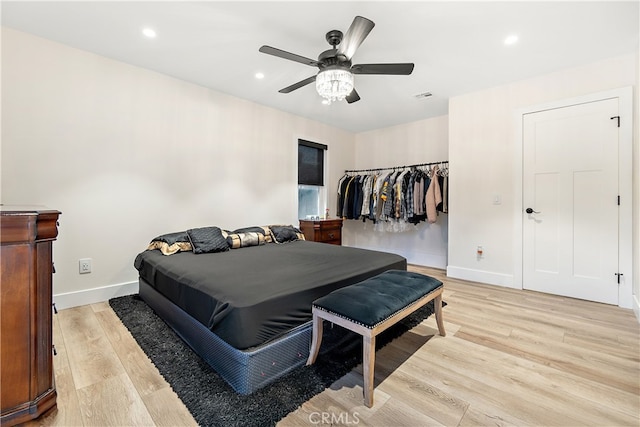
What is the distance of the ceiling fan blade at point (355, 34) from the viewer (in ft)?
5.80

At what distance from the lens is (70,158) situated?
8.61 feet

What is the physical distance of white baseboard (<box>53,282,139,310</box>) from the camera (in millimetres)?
2605

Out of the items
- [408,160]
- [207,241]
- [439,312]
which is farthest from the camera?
[408,160]

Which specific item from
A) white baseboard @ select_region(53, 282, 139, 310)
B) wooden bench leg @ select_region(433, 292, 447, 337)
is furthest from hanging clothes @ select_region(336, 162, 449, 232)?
white baseboard @ select_region(53, 282, 139, 310)

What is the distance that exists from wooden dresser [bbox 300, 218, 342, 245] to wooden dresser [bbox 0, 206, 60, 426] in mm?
3462

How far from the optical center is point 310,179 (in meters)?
5.03

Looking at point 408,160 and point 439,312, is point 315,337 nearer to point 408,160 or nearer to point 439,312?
point 439,312

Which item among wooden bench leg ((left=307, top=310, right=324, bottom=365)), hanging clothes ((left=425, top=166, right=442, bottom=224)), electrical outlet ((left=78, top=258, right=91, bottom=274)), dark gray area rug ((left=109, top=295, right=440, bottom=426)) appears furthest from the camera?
hanging clothes ((left=425, top=166, right=442, bottom=224))

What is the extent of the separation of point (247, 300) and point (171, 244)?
5.71 feet

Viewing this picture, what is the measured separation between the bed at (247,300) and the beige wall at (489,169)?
5.43 feet

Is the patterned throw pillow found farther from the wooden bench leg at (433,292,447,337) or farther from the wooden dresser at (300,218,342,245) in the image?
the wooden bench leg at (433,292,447,337)

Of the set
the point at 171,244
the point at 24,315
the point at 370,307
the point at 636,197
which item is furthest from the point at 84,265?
the point at 636,197

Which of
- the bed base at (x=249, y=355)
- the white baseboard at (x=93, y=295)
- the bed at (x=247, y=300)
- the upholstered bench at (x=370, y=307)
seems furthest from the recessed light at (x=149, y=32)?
the upholstered bench at (x=370, y=307)

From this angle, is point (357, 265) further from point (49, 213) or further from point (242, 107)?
point (242, 107)
